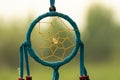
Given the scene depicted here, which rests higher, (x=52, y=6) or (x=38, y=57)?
(x=52, y=6)

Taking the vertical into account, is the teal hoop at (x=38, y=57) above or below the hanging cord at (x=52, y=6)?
below

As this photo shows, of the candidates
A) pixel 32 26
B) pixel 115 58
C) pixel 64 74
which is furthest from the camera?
pixel 115 58

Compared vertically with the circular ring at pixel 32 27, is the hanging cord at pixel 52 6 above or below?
above

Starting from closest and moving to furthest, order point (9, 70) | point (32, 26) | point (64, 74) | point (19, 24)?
point (32, 26) → point (64, 74) → point (9, 70) → point (19, 24)

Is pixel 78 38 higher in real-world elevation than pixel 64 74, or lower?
higher

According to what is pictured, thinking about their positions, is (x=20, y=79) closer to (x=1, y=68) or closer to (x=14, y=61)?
(x=1, y=68)

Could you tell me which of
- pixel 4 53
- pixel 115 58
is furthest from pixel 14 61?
pixel 115 58

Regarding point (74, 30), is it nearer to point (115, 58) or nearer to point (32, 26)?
point (32, 26)

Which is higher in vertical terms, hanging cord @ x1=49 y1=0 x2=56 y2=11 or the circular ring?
hanging cord @ x1=49 y1=0 x2=56 y2=11

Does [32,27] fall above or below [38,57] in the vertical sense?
above

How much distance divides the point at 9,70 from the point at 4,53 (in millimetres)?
1861

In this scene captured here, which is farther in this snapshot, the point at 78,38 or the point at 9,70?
the point at 9,70

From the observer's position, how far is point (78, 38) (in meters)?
1.94

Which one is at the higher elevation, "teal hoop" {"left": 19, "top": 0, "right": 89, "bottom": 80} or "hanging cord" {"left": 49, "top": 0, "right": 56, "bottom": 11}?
"hanging cord" {"left": 49, "top": 0, "right": 56, "bottom": 11}
